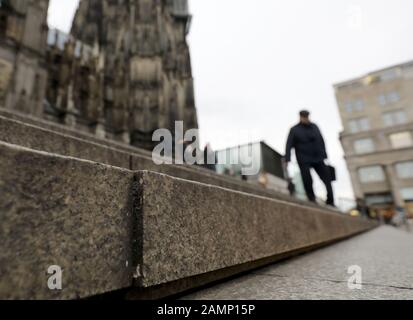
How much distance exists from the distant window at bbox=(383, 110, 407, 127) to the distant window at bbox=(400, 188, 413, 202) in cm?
1000

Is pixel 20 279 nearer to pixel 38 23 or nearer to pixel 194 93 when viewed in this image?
pixel 38 23

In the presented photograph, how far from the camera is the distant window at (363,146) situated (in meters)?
39.7

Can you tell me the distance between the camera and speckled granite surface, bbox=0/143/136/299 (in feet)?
2.44

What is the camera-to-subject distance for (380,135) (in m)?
39.4

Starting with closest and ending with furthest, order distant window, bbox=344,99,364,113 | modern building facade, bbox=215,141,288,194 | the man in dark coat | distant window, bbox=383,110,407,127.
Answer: the man in dark coat
modern building facade, bbox=215,141,288,194
distant window, bbox=383,110,407,127
distant window, bbox=344,99,364,113

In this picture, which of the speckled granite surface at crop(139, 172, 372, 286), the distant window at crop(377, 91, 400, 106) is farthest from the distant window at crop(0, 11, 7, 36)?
the distant window at crop(377, 91, 400, 106)

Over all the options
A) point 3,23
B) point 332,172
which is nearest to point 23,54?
point 3,23

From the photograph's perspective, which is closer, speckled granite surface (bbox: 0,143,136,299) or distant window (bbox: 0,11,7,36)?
speckled granite surface (bbox: 0,143,136,299)

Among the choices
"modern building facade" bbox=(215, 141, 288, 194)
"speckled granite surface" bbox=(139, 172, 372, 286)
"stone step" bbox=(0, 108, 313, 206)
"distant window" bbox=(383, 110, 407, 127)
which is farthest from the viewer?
"distant window" bbox=(383, 110, 407, 127)

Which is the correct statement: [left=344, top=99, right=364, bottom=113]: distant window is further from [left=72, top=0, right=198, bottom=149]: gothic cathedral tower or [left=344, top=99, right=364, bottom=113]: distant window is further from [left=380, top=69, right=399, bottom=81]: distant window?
[left=72, top=0, right=198, bottom=149]: gothic cathedral tower

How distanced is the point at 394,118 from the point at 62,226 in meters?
48.2

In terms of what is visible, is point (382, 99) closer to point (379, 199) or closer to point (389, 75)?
point (389, 75)

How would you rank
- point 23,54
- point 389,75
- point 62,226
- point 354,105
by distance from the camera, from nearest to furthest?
1. point 62,226
2. point 23,54
3. point 389,75
4. point 354,105
